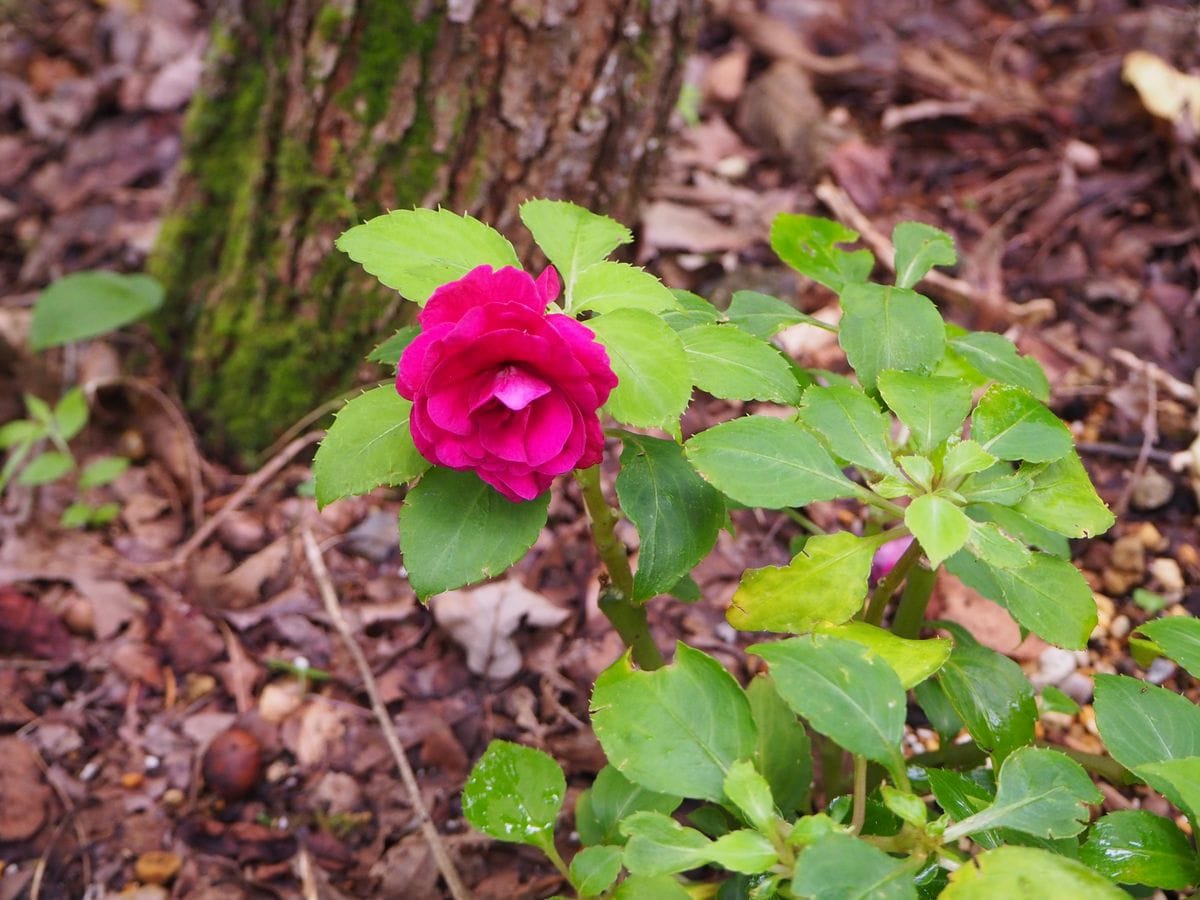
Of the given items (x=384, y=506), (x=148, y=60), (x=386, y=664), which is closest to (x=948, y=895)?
(x=386, y=664)

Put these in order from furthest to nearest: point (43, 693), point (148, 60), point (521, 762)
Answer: point (148, 60)
point (43, 693)
point (521, 762)

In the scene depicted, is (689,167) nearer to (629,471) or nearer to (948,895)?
(629,471)

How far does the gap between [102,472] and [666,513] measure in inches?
64.5

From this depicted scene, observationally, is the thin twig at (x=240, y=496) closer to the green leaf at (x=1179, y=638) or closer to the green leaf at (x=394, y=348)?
the green leaf at (x=394, y=348)

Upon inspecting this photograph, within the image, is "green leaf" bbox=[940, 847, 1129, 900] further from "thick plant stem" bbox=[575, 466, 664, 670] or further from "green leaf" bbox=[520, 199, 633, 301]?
"green leaf" bbox=[520, 199, 633, 301]

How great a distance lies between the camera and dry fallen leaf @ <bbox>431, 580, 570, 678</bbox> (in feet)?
6.73

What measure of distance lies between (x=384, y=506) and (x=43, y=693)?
752mm

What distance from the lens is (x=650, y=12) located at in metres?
2.10

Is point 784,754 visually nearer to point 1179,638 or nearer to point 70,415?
point 1179,638

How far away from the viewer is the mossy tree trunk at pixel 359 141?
2.08 meters

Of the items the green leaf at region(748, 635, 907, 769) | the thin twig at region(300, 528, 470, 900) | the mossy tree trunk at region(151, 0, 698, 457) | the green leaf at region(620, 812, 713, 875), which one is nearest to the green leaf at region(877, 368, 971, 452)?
the green leaf at region(748, 635, 907, 769)

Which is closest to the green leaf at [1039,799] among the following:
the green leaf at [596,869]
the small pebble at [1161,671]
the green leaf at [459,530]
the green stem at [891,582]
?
the green stem at [891,582]

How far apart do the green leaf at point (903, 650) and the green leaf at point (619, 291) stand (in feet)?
1.31

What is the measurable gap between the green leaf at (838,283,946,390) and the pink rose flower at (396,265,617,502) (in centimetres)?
35
